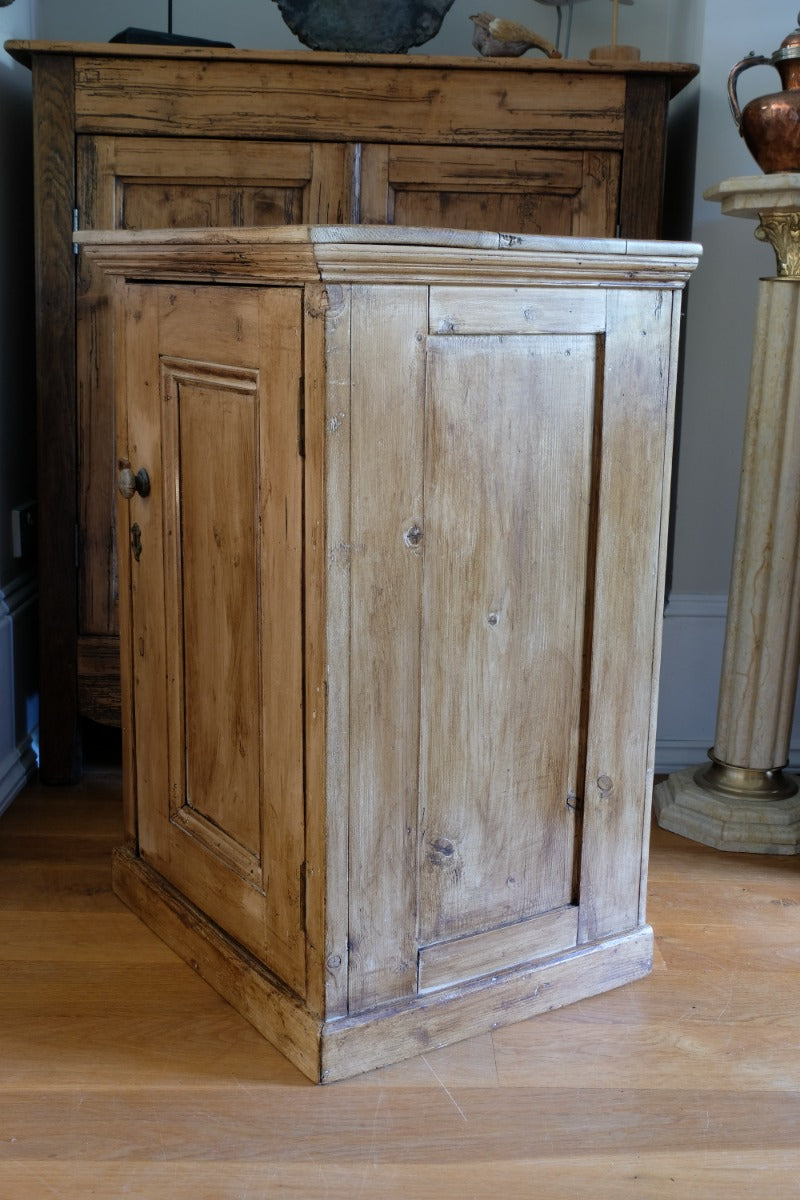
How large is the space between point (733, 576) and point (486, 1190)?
129 centimetres

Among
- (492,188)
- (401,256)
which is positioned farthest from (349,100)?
(401,256)

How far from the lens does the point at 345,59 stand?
2250 millimetres

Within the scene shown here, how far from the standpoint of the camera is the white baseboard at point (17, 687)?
8.06 feet

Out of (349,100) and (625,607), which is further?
(349,100)

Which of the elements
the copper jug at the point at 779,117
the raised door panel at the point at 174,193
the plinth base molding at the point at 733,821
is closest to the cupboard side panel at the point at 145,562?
the raised door panel at the point at 174,193

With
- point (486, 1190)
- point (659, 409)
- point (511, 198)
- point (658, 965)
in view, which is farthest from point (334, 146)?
point (486, 1190)

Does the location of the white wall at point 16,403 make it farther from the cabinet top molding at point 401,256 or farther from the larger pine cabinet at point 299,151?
the cabinet top molding at point 401,256

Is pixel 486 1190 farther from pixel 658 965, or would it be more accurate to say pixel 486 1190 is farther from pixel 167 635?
pixel 167 635

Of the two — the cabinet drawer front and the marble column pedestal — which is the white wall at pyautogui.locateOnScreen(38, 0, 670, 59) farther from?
the marble column pedestal

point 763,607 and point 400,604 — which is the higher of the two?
point 400,604

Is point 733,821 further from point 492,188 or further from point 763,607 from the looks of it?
Answer: point 492,188

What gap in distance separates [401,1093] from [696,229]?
177cm

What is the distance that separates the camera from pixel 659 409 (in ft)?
5.51

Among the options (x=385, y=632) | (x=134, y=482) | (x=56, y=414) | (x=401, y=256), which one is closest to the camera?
(x=401, y=256)
